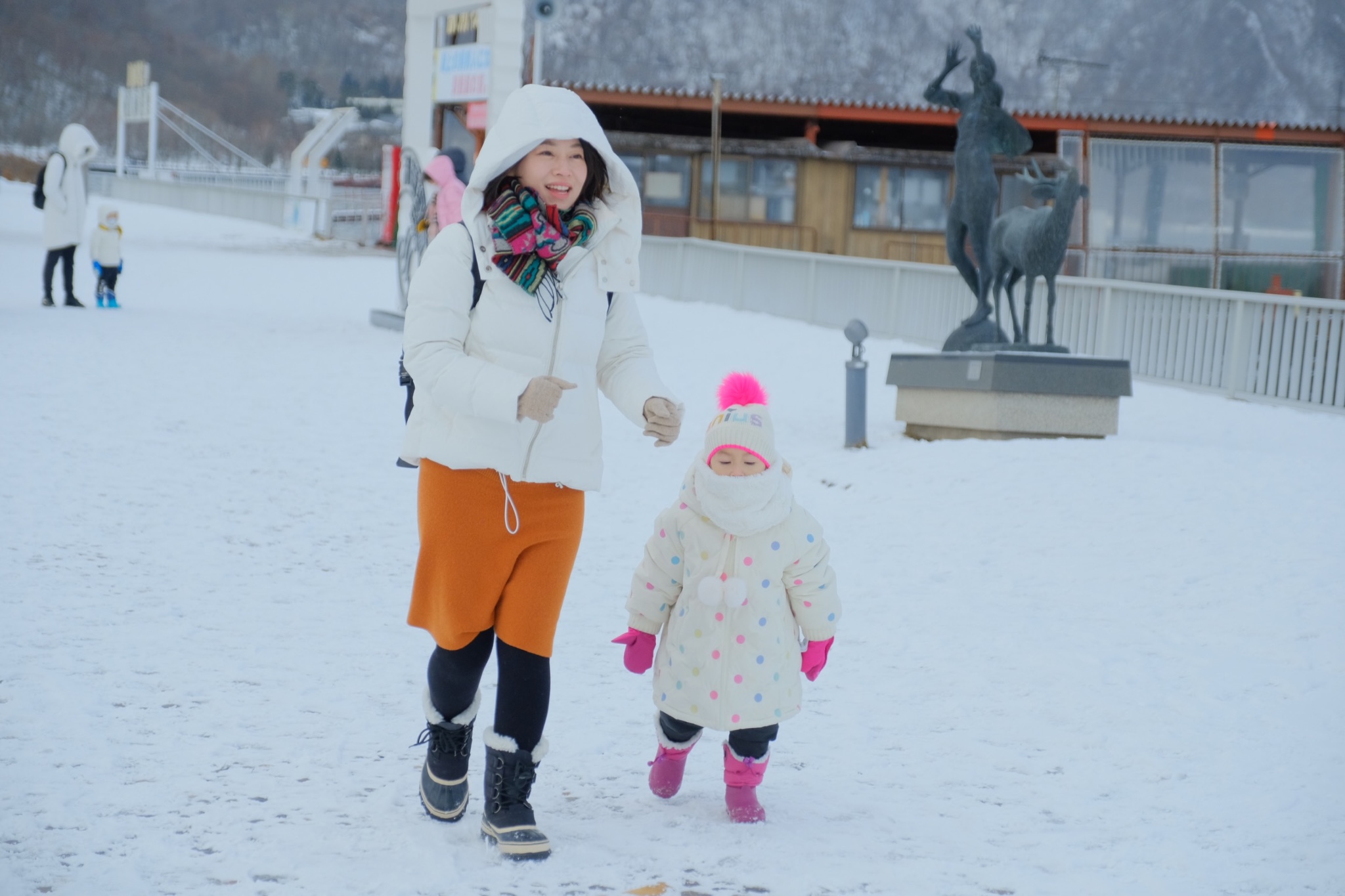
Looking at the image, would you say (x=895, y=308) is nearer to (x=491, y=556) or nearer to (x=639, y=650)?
(x=639, y=650)

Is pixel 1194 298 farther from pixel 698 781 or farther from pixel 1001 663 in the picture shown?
pixel 698 781

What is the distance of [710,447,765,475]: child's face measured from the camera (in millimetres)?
3115

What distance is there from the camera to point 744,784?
3.27 m

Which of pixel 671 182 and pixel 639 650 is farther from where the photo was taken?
pixel 671 182

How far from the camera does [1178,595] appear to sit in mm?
5762

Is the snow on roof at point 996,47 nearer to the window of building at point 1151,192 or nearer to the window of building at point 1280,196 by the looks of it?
the window of building at point 1280,196

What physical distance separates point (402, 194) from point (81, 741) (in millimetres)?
11383

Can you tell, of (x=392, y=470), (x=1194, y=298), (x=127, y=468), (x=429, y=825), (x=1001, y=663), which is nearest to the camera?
(x=429, y=825)

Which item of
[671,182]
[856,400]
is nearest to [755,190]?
[671,182]

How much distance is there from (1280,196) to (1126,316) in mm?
11570

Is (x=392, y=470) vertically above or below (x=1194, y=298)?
below

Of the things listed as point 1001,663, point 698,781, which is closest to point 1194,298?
point 1001,663

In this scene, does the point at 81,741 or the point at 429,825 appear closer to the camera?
the point at 429,825

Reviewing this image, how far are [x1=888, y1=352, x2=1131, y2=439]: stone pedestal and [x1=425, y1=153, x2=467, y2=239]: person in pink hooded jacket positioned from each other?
3867 millimetres
